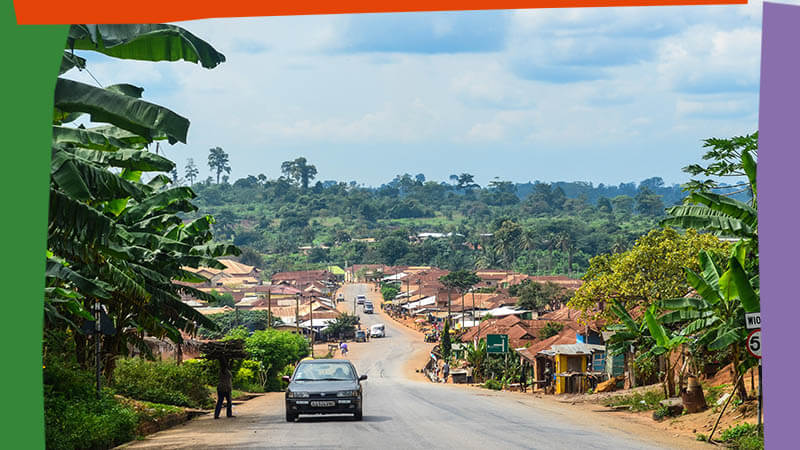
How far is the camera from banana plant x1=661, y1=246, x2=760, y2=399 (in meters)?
13.2

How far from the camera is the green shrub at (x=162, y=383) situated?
1978cm

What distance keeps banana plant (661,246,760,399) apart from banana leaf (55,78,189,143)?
855 centimetres

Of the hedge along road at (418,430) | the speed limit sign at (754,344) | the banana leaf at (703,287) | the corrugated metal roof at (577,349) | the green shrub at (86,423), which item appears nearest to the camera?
the speed limit sign at (754,344)

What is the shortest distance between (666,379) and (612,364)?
29.9ft

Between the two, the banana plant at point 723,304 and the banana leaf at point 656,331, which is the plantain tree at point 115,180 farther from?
the banana leaf at point 656,331

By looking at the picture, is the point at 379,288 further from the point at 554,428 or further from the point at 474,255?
the point at 554,428

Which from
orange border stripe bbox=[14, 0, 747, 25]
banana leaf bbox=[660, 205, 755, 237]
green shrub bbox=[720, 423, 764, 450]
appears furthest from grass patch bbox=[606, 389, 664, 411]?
orange border stripe bbox=[14, 0, 747, 25]

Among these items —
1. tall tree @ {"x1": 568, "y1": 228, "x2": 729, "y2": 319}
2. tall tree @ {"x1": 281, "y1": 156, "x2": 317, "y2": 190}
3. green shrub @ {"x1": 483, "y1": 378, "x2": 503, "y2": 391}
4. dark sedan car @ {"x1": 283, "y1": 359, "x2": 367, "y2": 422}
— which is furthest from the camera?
tall tree @ {"x1": 281, "y1": 156, "x2": 317, "y2": 190}

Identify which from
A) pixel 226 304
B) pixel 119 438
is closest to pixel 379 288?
pixel 226 304

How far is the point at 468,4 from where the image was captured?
9.19m

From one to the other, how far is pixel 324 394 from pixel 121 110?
8.23 metres

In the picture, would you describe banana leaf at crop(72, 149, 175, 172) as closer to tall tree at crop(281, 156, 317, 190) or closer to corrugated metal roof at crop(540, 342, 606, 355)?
corrugated metal roof at crop(540, 342, 606, 355)

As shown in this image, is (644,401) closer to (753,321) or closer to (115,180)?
(753,321)

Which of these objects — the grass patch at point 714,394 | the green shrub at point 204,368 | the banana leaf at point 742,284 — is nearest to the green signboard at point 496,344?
the green shrub at point 204,368
